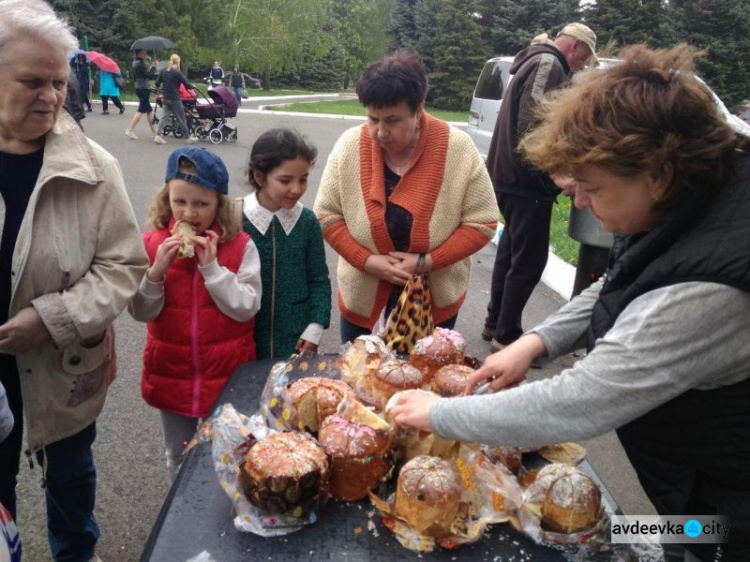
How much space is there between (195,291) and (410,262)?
2.74 ft

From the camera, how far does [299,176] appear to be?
7.50 feet

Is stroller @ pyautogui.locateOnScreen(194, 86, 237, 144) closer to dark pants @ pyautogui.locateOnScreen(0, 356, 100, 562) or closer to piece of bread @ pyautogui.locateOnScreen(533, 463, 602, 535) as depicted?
dark pants @ pyautogui.locateOnScreen(0, 356, 100, 562)

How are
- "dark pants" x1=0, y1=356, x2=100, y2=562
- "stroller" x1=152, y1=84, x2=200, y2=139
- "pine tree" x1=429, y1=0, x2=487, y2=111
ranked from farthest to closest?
"pine tree" x1=429, y1=0, x2=487, y2=111 < "stroller" x1=152, y1=84, x2=200, y2=139 < "dark pants" x1=0, y1=356, x2=100, y2=562

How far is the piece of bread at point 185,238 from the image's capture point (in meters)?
1.97

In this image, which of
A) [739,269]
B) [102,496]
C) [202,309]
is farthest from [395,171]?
[102,496]

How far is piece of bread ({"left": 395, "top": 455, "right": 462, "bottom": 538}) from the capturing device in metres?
1.26

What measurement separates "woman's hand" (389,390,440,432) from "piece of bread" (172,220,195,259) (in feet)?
3.12

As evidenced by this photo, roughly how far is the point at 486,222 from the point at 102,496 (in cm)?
212

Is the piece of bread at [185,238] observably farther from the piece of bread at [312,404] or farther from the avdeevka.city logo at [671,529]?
the avdeevka.city logo at [671,529]

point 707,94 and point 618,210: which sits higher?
point 707,94

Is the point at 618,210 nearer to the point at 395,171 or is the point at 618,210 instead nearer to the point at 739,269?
the point at 739,269

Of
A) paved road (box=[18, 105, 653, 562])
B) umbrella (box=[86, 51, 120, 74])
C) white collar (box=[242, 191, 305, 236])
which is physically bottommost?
paved road (box=[18, 105, 653, 562])

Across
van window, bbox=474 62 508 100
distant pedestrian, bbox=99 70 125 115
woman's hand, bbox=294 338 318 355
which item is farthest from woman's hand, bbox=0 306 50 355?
→ distant pedestrian, bbox=99 70 125 115

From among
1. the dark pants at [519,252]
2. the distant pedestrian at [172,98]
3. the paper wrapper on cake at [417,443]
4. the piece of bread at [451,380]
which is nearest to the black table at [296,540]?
the paper wrapper on cake at [417,443]
